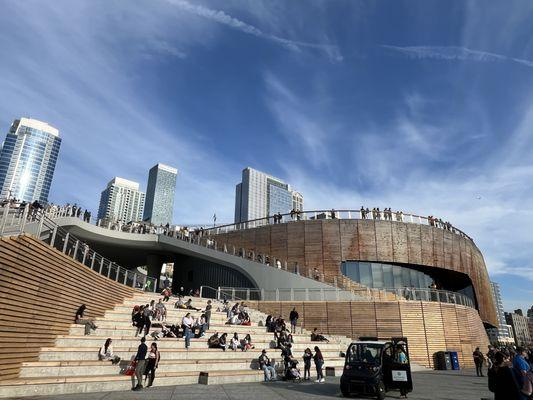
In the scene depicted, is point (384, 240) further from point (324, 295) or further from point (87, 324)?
point (87, 324)

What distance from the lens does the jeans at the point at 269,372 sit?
50.3ft

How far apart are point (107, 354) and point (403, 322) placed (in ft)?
58.0

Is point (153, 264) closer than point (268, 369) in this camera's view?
No

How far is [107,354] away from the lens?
1316cm

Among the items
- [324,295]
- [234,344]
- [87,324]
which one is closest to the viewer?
[87,324]

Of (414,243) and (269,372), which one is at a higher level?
(414,243)

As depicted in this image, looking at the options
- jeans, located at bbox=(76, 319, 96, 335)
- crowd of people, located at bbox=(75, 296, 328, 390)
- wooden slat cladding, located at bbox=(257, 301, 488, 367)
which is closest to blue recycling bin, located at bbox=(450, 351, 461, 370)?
wooden slat cladding, located at bbox=(257, 301, 488, 367)

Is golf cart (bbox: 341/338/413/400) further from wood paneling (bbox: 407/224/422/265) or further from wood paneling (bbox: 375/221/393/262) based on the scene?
wood paneling (bbox: 407/224/422/265)

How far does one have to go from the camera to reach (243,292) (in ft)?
91.1

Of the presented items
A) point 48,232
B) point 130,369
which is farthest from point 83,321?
point 48,232

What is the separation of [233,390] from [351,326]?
44.6ft

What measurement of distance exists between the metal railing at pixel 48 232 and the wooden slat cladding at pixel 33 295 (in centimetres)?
35

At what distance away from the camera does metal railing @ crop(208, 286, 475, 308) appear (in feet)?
80.2

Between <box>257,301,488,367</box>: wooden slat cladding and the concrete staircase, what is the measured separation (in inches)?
113
